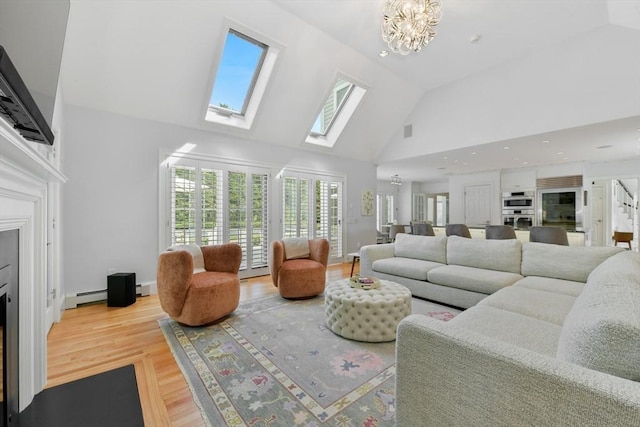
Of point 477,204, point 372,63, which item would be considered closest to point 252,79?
point 372,63

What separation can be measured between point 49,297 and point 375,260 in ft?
12.8

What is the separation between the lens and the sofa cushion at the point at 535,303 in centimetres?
191

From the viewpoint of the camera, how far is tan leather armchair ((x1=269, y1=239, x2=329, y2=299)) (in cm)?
358

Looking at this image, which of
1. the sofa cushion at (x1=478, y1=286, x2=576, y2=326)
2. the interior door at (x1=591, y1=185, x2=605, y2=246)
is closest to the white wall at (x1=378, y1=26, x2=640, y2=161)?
the sofa cushion at (x1=478, y1=286, x2=576, y2=326)

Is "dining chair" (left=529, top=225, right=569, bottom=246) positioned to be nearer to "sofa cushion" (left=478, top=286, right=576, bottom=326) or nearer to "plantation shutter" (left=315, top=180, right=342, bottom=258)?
"sofa cushion" (left=478, top=286, right=576, bottom=326)

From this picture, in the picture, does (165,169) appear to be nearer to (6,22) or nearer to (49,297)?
(49,297)

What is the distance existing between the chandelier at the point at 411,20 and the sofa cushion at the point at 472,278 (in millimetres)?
2583

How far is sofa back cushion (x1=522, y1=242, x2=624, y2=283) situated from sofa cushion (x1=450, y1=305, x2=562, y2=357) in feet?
4.54

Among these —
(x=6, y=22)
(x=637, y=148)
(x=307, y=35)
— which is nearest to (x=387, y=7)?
(x=307, y=35)

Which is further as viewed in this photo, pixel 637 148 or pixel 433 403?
pixel 637 148

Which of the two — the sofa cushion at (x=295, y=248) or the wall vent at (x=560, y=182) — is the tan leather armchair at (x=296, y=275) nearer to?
the sofa cushion at (x=295, y=248)

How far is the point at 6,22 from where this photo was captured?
3.37 feet

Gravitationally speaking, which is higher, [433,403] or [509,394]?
[509,394]

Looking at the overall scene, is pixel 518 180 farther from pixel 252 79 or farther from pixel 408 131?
pixel 252 79
